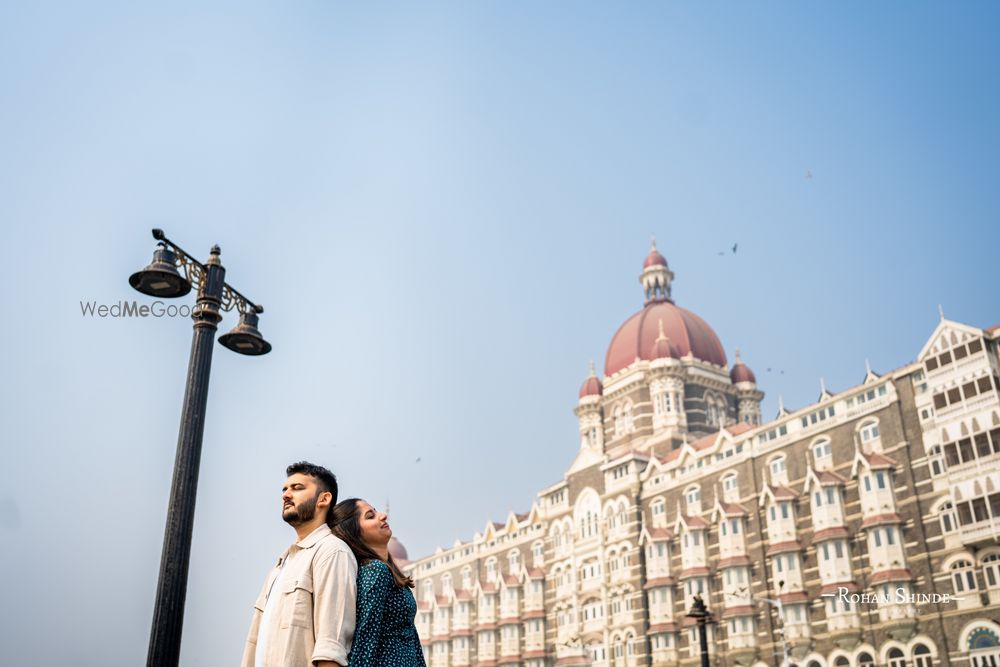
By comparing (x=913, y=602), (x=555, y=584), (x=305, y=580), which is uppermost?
(x=555, y=584)

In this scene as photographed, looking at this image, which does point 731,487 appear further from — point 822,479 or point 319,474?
point 319,474

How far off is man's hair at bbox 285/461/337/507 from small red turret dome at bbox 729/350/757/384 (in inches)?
2103

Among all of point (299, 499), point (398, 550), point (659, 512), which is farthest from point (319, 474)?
point (398, 550)

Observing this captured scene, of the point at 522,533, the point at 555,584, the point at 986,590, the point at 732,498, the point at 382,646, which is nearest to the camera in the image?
the point at 382,646

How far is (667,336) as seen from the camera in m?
55.8

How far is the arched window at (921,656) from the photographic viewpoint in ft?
100

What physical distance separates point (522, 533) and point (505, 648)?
22.2ft

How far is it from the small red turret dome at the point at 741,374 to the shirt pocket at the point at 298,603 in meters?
54.0

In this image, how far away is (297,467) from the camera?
4.70 meters

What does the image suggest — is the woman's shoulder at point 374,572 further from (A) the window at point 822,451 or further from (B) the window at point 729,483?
(B) the window at point 729,483

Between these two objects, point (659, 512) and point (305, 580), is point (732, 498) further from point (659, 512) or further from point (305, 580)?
point (305, 580)

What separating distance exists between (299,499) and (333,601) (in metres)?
0.80

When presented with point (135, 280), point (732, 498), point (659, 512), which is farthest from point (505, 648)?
point (135, 280)

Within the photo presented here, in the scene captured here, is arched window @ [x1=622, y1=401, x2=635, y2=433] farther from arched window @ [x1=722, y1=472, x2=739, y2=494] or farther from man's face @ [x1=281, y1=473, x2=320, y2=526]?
man's face @ [x1=281, y1=473, x2=320, y2=526]
